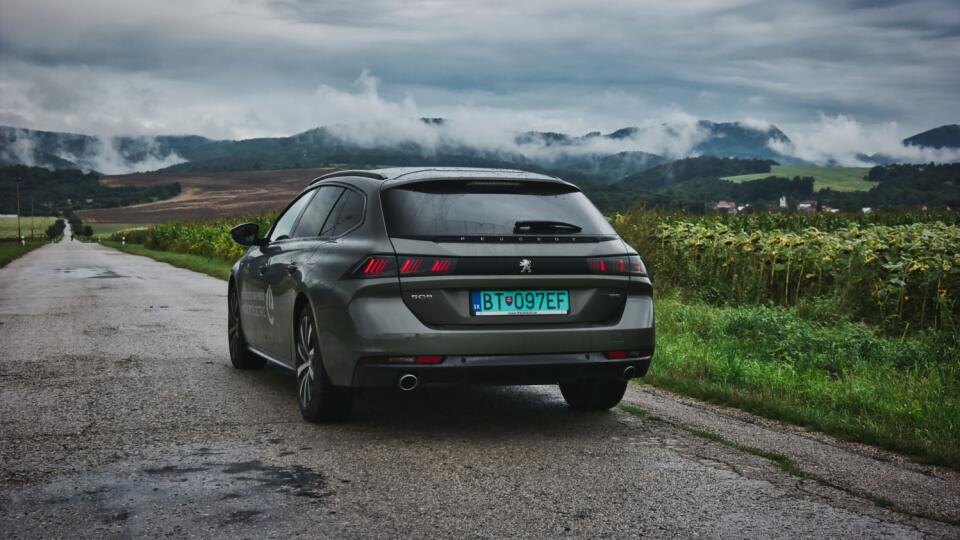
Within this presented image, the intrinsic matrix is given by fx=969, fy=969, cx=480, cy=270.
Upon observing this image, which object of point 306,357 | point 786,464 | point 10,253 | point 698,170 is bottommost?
point 10,253

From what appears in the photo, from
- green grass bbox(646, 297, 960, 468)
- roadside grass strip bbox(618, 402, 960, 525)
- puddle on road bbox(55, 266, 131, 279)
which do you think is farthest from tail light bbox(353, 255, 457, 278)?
puddle on road bbox(55, 266, 131, 279)

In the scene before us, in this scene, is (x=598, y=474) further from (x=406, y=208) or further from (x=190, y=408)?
(x=190, y=408)

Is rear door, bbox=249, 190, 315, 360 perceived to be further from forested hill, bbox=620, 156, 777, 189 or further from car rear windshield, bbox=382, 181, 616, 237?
forested hill, bbox=620, 156, 777, 189

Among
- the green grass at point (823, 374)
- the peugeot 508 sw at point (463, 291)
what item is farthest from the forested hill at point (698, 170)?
the peugeot 508 sw at point (463, 291)

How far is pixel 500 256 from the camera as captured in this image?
5.67 meters

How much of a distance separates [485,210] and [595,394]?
167 centimetres

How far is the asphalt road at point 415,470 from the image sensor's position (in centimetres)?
417

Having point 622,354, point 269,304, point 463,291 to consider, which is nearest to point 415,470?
point 463,291

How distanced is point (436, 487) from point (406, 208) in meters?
1.86

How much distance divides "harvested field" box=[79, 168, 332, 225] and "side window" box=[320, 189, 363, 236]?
315 ft

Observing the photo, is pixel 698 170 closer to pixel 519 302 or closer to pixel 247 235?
pixel 247 235

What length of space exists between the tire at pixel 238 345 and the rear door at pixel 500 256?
317 centimetres

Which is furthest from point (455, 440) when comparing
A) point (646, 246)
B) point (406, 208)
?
point (646, 246)

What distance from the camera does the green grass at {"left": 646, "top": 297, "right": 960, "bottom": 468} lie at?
6.13m
